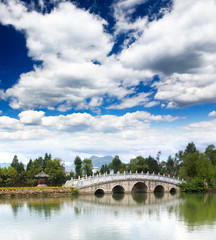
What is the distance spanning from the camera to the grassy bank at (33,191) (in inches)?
1177

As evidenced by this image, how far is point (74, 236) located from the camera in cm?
1336

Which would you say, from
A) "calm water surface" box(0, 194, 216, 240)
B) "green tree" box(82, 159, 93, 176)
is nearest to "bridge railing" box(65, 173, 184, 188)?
"calm water surface" box(0, 194, 216, 240)

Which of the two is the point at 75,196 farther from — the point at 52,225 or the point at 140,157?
the point at 140,157

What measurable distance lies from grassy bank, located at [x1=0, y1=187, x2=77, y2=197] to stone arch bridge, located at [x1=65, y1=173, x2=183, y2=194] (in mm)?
1571

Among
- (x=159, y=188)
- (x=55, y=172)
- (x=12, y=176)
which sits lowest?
(x=159, y=188)

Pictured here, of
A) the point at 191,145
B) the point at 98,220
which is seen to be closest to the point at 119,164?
the point at 191,145

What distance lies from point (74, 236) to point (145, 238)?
3.40m

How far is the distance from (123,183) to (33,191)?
39.7 ft

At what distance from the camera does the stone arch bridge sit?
110 ft

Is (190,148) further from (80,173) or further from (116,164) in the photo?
(80,173)

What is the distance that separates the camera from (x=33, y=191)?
30766 millimetres

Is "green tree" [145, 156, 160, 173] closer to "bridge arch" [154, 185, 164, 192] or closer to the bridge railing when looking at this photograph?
"bridge arch" [154, 185, 164, 192]

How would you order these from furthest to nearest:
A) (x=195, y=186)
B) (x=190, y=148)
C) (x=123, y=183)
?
1. (x=190, y=148)
2. (x=195, y=186)
3. (x=123, y=183)

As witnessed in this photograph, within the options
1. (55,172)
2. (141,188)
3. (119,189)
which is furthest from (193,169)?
(55,172)
